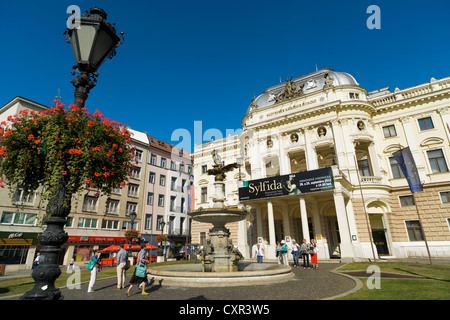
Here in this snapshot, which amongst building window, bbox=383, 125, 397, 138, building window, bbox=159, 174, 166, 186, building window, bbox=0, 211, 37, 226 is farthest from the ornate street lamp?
building window, bbox=159, 174, 166, 186

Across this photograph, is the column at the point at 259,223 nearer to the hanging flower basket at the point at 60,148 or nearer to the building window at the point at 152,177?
the building window at the point at 152,177

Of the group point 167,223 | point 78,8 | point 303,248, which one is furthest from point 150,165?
point 78,8

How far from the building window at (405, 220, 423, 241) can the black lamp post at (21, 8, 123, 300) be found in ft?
105

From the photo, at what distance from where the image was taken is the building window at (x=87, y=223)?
32.8 metres

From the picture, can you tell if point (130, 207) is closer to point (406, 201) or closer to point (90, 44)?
point (406, 201)

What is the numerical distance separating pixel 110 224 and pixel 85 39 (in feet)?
123

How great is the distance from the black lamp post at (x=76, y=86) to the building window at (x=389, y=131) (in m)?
33.6

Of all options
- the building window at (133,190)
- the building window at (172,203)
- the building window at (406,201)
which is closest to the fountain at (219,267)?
the building window at (406,201)

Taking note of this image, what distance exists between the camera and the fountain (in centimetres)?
986

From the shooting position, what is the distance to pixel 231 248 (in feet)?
41.4

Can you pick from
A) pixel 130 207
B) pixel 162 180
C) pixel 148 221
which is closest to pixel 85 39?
pixel 130 207

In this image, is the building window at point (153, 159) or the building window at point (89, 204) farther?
the building window at point (153, 159)

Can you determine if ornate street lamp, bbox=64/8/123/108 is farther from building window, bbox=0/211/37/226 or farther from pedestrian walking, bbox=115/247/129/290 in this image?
building window, bbox=0/211/37/226
